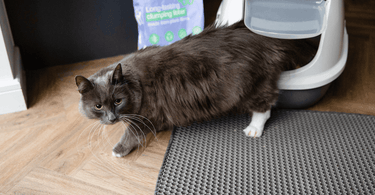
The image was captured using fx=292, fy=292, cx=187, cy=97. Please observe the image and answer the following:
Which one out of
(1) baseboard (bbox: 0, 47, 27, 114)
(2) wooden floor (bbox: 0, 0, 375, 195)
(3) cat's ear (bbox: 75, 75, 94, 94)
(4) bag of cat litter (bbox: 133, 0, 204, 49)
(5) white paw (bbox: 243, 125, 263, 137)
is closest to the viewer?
(3) cat's ear (bbox: 75, 75, 94, 94)

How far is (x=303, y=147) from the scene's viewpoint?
3.77ft

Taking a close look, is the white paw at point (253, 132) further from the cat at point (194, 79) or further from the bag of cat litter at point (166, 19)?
the bag of cat litter at point (166, 19)

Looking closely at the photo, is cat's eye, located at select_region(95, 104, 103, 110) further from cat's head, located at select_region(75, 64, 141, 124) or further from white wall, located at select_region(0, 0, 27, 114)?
white wall, located at select_region(0, 0, 27, 114)

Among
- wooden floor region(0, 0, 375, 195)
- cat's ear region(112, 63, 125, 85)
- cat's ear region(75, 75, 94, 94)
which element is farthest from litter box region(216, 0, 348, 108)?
cat's ear region(75, 75, 94, 94)

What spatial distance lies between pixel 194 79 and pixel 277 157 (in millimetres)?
434

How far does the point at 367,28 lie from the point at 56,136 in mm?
2026

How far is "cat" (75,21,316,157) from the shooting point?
40.4 inches

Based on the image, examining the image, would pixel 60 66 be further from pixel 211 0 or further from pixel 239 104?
pixel 211 0

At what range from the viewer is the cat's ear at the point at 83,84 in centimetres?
93

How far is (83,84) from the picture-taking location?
0.95 metres

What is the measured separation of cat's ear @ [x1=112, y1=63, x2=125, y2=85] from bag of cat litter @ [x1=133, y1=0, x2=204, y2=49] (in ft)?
2.03

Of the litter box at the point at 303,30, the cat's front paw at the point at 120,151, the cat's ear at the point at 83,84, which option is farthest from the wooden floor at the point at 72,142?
the cat's ear at the point at 83,84

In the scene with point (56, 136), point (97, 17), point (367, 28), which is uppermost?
point (97, 17)

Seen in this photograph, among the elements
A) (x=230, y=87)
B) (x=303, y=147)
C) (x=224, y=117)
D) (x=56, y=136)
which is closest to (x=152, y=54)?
(x=230, y=87)
